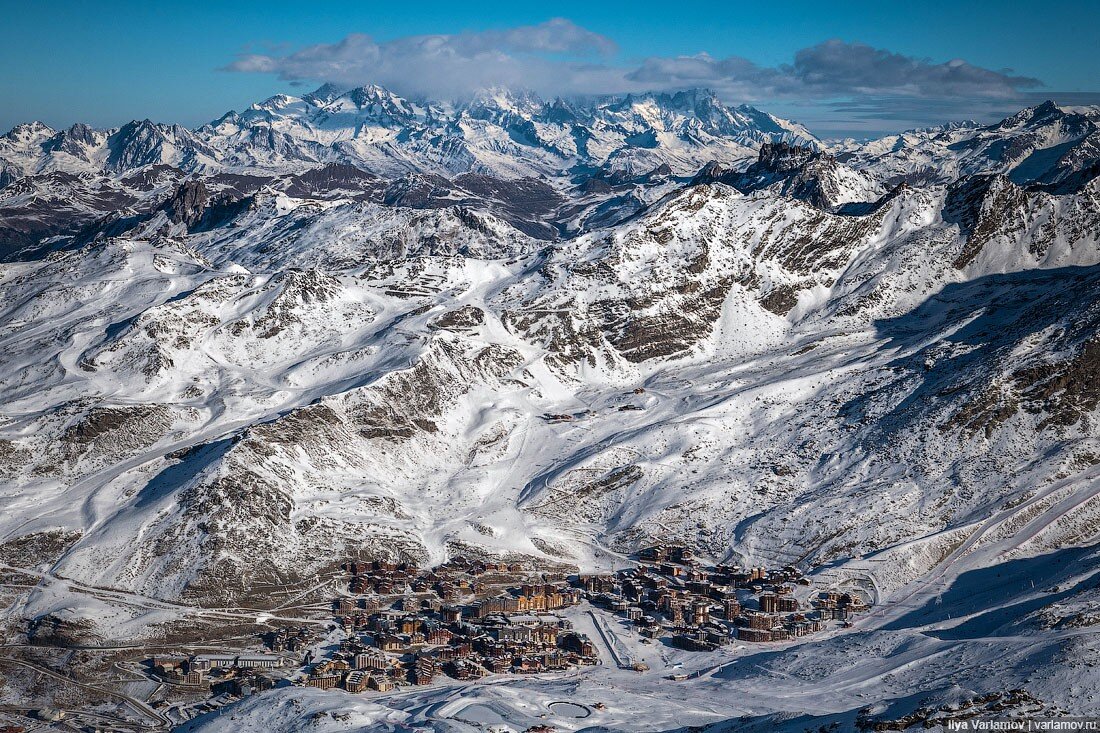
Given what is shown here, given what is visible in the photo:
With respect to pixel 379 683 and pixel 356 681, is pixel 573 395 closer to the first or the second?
pixel 379 683

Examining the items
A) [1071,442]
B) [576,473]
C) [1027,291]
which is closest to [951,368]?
[1071,442]

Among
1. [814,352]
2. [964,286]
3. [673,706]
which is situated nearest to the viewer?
[673,706]

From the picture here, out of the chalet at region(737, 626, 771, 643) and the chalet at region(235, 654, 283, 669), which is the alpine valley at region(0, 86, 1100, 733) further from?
the chalet at region(235, 654, 283, 669)

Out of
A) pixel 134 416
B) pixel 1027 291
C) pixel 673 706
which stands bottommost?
pixel 673 706

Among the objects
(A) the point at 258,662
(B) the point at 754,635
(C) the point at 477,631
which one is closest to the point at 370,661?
(A) the point at 258,662

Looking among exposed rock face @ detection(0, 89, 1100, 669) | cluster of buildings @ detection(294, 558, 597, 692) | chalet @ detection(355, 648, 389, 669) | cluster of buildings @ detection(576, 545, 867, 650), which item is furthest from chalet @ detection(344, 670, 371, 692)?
cluster of buildings @ detection(576, 545, 867, 650)

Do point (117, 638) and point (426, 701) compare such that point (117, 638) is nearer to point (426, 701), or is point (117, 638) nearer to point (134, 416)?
point (426, 701)

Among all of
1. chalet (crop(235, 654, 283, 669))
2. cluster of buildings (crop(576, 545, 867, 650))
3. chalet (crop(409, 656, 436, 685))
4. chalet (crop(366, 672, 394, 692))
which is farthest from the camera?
cluster of buildings (crop(576, 545, 867, 650))
